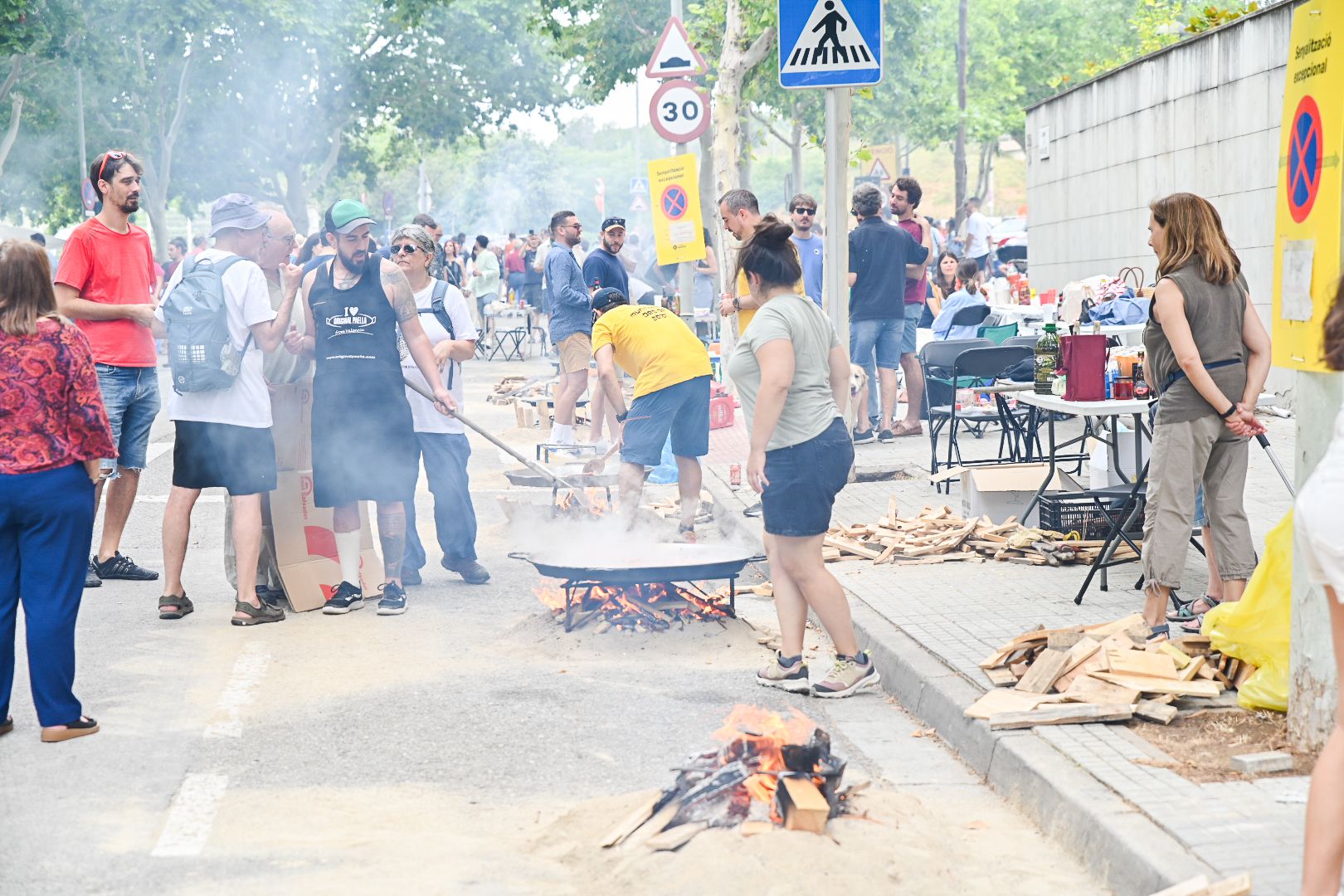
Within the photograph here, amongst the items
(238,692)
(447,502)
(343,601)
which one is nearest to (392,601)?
(343,601)

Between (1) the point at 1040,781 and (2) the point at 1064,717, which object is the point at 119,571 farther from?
(1) the point at 1040,781

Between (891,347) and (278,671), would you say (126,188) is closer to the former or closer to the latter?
(278,671)

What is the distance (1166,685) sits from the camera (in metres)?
5.70

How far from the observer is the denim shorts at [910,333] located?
45.5 ft

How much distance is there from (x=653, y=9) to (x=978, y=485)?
87.7 ft

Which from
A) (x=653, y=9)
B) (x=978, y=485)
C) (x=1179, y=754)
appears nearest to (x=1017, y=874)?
(x=1179, y=754)

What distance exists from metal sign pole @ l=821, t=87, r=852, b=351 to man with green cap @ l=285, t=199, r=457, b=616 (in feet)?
11.3

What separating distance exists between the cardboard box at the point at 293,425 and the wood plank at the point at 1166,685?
431 cm

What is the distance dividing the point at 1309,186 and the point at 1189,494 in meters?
1.96

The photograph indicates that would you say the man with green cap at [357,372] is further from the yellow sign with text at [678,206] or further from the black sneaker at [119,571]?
the yellow sign with text at [678,206]

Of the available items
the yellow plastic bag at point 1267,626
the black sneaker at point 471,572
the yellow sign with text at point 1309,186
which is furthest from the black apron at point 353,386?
the yellow sign with text at point 1309,186

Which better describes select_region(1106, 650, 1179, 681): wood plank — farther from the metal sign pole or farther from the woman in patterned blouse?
the metal sign pole

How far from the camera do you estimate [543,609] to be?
8227mm

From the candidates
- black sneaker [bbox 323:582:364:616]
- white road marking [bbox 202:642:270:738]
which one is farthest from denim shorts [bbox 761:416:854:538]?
black sneaker [bbox 323:582:364:616]
